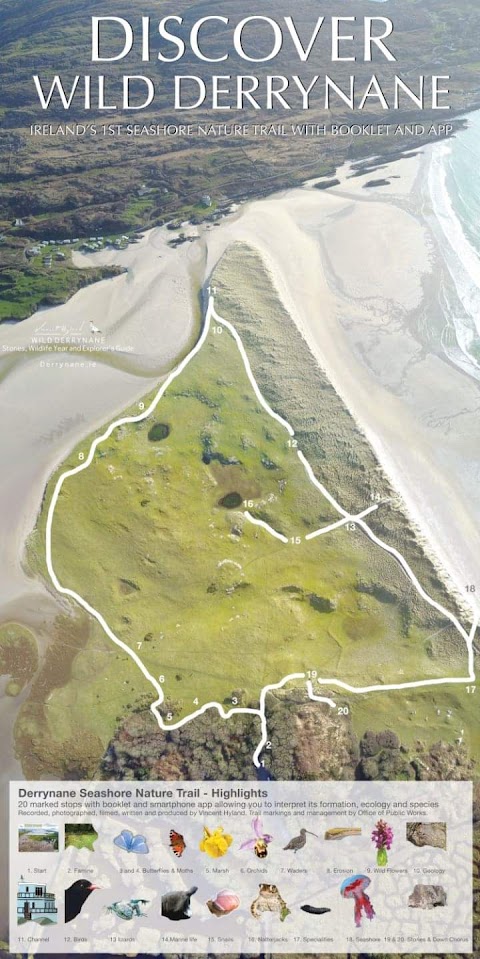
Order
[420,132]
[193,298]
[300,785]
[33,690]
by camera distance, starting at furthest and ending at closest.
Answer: [420,132], [193,298], [33,690], [300,785]

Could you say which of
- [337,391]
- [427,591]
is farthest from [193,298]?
[427,591]

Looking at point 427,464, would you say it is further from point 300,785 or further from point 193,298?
point 193,298

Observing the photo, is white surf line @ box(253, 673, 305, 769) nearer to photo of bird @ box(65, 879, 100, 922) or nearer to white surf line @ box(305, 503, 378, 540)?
white surf line @ box(305, 503, 378, 540)

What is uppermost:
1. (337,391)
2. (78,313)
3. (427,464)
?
(78,313)

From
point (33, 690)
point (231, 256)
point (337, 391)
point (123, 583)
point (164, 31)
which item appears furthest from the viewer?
point (164, 31)

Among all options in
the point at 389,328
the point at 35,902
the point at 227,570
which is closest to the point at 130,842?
the point at 35,902
